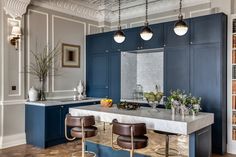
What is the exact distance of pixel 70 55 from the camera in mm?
6102

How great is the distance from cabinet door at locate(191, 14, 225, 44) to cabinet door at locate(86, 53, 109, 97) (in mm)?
2405

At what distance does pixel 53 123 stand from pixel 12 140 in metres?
0.90

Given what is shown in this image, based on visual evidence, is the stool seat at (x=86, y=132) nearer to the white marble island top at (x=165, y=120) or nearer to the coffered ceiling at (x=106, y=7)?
the white marble island top at (x=165, y=120)

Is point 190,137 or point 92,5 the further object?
point 92,5

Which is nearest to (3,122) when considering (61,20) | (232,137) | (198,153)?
(61,20)

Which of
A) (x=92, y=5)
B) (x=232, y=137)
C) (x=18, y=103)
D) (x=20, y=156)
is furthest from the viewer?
(x=92, y=5)

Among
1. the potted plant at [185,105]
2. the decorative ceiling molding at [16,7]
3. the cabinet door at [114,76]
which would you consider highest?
the decorative ceiling molding at [16,7]

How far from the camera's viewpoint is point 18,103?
4.96 metres

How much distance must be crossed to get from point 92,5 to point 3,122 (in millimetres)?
3629

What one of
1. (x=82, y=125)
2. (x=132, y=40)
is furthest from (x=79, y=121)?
(x=132, y=40)

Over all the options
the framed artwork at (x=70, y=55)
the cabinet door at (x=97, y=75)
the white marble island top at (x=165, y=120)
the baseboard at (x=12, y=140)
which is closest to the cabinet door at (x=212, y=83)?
the white marble island top at (x=165, y=120)

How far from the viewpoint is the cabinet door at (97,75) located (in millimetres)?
6223

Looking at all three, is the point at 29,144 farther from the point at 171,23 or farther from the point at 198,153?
the point at 171,23

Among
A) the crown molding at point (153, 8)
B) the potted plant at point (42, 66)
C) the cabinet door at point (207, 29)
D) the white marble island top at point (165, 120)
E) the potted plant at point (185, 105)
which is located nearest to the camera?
the white marble island top at point (165, 120)
